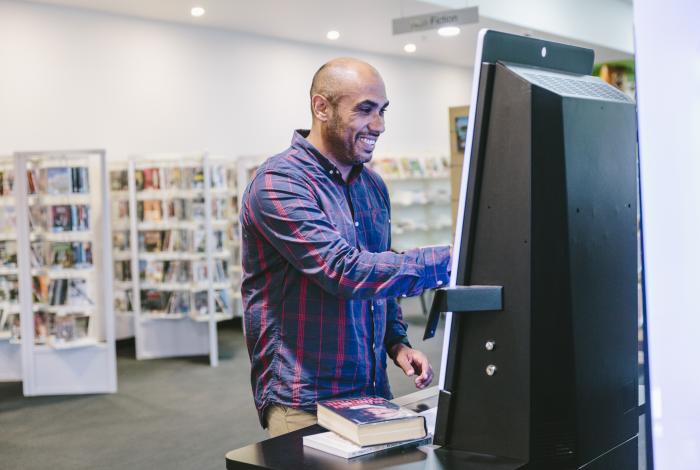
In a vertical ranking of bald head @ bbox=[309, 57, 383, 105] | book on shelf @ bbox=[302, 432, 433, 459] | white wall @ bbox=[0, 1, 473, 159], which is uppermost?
white wall @ bbox=[0, 1, 473, 159]

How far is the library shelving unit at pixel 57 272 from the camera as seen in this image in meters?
6.05

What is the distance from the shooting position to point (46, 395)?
627 cm

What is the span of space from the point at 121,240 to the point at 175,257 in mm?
893

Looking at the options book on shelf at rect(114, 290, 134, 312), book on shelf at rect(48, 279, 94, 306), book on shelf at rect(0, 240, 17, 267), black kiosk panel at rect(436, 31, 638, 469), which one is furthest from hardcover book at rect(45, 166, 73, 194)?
black kiosk panel at rect(436, 31, 638, 469)

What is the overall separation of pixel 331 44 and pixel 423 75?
2.46m

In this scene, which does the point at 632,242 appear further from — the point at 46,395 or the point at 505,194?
the point at 46,395

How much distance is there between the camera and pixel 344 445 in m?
1.43

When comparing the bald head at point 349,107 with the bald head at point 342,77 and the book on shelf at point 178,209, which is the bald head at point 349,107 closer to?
the bald head at point 342,77

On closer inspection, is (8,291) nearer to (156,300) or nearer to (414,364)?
(156,300)

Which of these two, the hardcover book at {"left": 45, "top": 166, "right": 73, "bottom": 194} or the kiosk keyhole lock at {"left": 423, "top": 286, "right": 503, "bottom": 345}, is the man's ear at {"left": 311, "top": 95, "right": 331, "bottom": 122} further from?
the hardcover book at {"left": 45, "top": 166, "right": 73, "bottom": 194}

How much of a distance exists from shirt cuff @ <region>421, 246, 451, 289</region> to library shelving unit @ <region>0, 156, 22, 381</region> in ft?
18.6

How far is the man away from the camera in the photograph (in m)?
1.72

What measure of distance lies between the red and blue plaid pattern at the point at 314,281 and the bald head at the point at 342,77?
0.47 ft

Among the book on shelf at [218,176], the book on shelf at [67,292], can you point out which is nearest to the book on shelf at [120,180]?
the book on shelf at [218,176]
